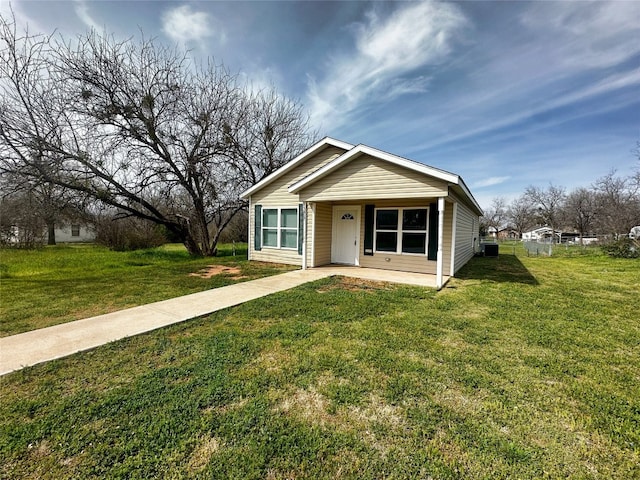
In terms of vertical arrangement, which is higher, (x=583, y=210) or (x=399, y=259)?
(x=583, y=210)

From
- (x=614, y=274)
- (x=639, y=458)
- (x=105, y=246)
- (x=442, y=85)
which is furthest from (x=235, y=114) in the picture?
(x=614, y=274)

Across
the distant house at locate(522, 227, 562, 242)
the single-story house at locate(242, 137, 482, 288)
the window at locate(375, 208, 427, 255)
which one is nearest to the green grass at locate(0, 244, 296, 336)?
the single-story house at locate(242, 137, 482, 288)

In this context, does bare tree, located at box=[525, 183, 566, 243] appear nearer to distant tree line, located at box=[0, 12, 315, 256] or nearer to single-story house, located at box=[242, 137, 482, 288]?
single-story house, located at box=[242, 137, 482, 288]

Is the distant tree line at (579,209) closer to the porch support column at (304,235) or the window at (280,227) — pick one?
the porch support column at (304,235)

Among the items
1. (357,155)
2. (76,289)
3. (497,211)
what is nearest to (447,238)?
(357,155)

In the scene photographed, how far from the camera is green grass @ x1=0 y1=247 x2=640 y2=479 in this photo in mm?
1824

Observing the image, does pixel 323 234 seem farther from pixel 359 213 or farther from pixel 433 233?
pixel 433 233

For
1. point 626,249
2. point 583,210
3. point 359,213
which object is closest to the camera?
point 359,213

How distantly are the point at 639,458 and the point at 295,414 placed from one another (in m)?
2.45

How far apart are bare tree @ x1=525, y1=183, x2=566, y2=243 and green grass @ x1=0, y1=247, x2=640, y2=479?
47723mm

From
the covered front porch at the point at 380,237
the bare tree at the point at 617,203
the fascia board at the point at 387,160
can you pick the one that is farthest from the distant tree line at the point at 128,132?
the bare tree at the point at 617,203

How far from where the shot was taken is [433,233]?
8.59 meters

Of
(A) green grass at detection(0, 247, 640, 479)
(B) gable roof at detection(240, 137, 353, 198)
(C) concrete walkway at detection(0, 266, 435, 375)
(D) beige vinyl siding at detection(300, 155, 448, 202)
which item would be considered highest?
(B) gable roof at detection(240, 137, 353, 198)

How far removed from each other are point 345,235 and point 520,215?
59.5m
